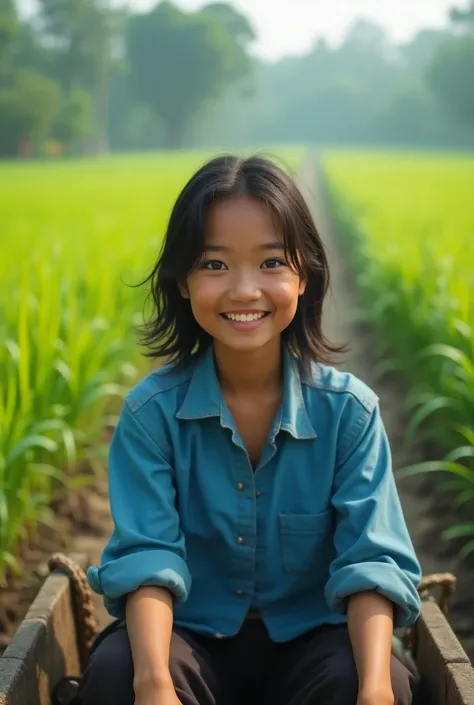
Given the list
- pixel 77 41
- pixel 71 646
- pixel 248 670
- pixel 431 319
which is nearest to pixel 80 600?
pixel 71 646

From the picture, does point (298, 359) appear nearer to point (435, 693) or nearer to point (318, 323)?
point (318, 323)

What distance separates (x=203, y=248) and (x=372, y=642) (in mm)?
699

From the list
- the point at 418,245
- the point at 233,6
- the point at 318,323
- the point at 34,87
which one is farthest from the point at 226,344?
the point at 233,6

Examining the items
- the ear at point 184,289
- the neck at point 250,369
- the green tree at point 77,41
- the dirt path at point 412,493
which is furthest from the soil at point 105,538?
the green tree at point 77,41

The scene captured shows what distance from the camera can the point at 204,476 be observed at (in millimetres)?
1681

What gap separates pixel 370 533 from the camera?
1579 mm

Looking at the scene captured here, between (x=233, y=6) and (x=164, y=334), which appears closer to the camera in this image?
(x=164, y=334)

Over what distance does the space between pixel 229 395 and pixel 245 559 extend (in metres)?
0.30

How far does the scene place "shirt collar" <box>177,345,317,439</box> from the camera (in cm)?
168

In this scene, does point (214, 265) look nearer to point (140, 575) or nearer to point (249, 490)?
point (249, 490)

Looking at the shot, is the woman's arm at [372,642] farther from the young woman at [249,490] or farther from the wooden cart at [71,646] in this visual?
the wooden cart at [71,646]

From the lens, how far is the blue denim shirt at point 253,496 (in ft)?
5.39

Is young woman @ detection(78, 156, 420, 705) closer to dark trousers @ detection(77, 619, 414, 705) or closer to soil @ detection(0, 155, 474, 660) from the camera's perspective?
dark trousers @ detection(77, 619, 414, 705)

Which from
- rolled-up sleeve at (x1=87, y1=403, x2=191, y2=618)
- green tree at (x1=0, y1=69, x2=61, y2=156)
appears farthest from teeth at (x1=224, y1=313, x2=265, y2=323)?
green tree at (x1=0, y1=69, x2=61, y2=156)
